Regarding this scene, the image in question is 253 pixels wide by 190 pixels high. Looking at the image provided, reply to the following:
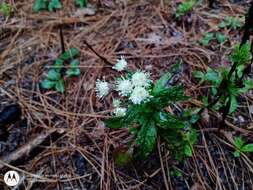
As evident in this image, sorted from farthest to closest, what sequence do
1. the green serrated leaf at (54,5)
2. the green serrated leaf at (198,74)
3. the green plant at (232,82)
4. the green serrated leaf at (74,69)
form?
the green serrated leaf at (54,5)
the green serrated leaf at (74,69)
the green serrated leaf at (198,74)
the green plant at (232,82)

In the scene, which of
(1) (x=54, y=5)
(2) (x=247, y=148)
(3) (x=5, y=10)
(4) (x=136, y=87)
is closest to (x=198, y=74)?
(2) (x=247, y=148)

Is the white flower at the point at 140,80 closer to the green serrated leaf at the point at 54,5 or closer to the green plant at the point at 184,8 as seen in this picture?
the green plant at the point at 184,8

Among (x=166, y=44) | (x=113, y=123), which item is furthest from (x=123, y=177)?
(x=166, y=44)

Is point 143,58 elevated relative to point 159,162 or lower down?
elevated

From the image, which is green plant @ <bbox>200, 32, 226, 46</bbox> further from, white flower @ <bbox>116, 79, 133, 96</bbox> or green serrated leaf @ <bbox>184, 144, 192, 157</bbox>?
white flower @ <bbox>116, 79, 133, 96</bbox>

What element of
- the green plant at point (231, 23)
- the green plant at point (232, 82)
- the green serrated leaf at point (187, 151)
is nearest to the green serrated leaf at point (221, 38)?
the green plant at point (231, 23)

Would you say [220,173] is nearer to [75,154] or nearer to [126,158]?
[126,158]
